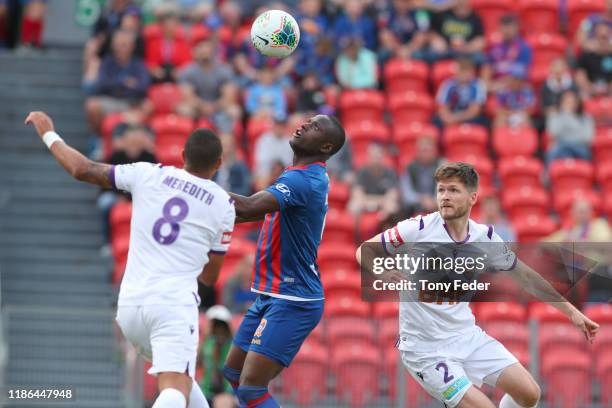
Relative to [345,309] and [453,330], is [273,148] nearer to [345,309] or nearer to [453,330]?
[345,309]

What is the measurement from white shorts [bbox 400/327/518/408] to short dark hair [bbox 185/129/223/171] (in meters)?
2.24

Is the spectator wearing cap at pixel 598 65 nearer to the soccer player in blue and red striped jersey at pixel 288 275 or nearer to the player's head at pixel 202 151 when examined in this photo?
the soccer player in blue and red striped jersey at pixel 288 275

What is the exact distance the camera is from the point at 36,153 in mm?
18203

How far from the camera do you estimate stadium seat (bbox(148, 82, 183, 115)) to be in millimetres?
18344

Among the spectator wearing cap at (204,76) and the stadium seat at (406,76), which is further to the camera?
the stadium seat at (406,76)

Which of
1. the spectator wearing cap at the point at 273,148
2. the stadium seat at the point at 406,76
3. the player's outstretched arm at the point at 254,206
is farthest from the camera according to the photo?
the stadium seat at the point at 406,76

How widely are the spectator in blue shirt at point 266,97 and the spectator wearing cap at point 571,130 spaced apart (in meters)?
3.92

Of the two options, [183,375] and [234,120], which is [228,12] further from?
[183,375]

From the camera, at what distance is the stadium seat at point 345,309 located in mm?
14789

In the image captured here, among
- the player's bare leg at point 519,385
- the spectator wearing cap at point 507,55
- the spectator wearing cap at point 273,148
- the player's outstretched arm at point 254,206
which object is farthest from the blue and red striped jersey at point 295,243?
the spectator wearing cap at point 507,55

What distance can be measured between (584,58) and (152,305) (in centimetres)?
1273

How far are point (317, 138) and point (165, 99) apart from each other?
342 inches

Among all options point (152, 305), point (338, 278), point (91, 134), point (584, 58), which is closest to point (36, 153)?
point (91, 134)

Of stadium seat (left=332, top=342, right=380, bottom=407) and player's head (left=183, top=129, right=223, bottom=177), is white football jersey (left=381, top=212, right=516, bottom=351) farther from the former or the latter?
stadium seat (left=332, top=342, right=380, bottom=407)
